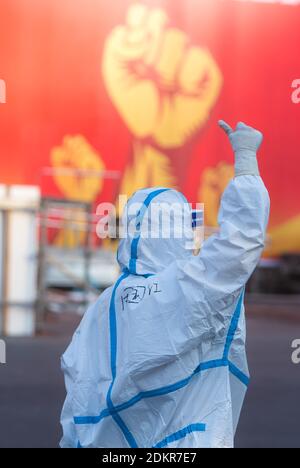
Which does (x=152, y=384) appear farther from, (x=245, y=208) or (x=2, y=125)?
(x=2, y=125)

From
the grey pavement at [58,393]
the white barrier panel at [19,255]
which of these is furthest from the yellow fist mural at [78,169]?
the white barrier panel at [19,255]

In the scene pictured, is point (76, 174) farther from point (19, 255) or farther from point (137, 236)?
point (137, 236)

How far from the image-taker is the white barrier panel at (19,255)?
9.62m

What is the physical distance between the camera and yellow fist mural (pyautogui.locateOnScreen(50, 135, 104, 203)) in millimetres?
13484

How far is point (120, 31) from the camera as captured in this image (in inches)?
538

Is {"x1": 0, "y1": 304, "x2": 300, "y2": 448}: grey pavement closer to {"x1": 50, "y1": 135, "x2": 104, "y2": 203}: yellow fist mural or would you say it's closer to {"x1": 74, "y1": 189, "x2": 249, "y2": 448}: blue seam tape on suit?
{"x1": 74, "y1": 189, "x2": 249, "y2": 448}: blue seam tape on suit

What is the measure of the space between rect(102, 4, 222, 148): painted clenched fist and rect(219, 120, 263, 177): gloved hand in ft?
36.1

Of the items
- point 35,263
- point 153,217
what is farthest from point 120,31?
point 153,217

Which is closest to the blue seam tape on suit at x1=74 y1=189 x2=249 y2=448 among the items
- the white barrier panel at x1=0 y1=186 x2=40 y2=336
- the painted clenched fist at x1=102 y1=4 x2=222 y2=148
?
the white barrier panel at x1=0 y1=186 x2=40 y2=336

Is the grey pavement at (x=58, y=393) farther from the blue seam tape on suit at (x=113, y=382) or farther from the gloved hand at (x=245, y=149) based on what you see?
the gloved hand at (x=245, y=149)

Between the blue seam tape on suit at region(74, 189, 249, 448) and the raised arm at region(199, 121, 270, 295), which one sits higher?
the raised arm at region(199, 121, 270, 295)

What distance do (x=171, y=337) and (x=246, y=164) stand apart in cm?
57

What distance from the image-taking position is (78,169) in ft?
44.9

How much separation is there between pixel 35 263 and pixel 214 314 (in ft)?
23.1
